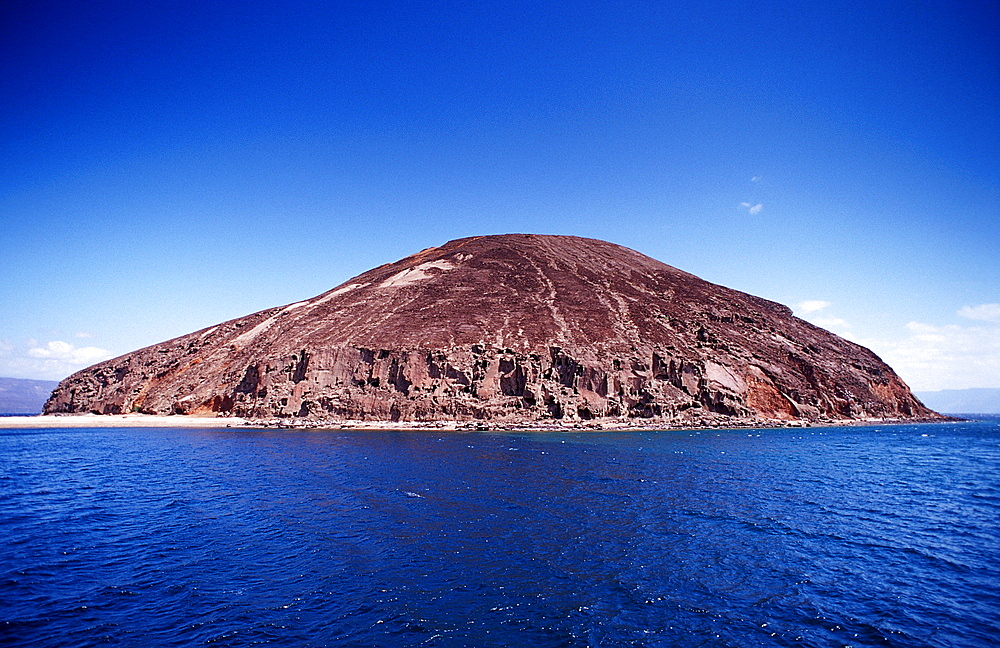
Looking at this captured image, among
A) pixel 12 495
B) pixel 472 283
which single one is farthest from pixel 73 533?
pixel 472 283

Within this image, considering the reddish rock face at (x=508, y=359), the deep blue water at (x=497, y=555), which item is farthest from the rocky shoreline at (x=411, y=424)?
the deep blue water at (x=497, y=555)

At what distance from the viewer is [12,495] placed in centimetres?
2381

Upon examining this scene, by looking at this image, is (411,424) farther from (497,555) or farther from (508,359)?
(497,555)

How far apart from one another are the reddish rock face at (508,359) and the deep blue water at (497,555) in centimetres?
3517

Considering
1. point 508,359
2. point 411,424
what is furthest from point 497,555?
point 508,359

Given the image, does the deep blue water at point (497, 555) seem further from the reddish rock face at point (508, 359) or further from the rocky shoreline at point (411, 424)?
the reddish rock face at point (508, 359)

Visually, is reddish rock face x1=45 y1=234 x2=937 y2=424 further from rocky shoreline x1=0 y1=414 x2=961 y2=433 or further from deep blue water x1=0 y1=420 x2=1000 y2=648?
deep blue water x1=0 y1=420 x2=1000 y2=648

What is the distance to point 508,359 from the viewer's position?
227 ft

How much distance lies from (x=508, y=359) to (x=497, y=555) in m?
53.8

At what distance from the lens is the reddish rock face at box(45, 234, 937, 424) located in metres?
67.4

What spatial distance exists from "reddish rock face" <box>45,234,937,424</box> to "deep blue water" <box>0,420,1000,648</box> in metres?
35.2

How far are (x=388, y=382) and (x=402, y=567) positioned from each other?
55.3 m

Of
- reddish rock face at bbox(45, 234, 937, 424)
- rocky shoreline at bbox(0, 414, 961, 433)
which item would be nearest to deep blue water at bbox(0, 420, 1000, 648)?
rocky shoreline at bbox(0, 414, 961, 433)

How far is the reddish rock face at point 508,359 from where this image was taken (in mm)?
67438
